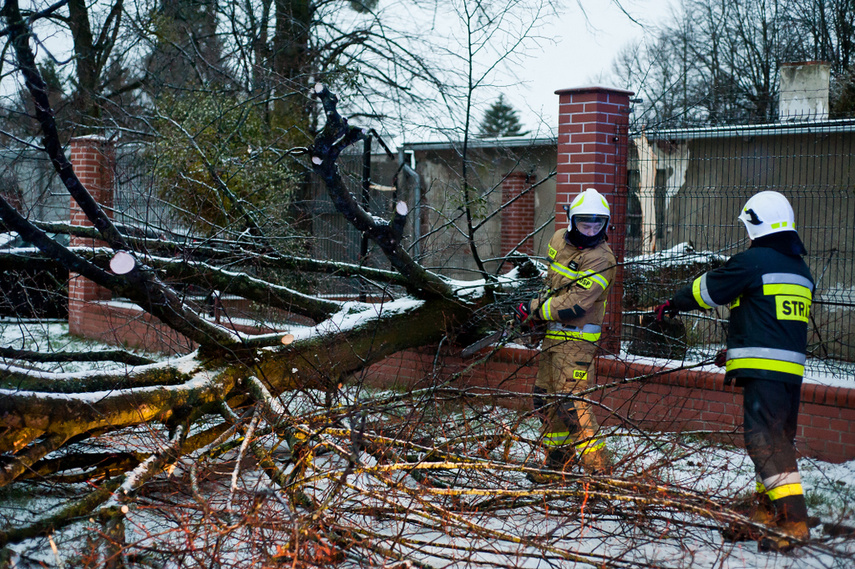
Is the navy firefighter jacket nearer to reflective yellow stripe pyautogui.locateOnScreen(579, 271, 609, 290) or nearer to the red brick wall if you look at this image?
the red brick wall

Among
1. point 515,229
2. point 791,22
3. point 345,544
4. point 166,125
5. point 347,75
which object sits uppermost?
point 791,22

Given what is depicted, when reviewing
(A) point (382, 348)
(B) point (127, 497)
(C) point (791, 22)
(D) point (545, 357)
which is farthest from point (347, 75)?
(C) point (791, 22)

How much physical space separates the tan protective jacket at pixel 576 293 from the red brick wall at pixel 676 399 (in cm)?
36

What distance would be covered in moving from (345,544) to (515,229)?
489 inches

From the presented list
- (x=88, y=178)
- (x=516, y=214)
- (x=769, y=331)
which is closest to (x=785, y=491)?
(x=769, y=331)

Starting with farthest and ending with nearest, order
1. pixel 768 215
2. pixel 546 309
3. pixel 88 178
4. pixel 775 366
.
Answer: pixel 88 178
pixel 546 309
pixel 768 215
pixel 775 366

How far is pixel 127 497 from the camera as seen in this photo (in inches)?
118

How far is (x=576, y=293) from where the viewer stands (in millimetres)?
4480

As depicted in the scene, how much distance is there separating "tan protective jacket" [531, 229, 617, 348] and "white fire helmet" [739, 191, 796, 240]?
915 mm

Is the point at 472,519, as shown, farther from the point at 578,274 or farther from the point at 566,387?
the point at 578,274

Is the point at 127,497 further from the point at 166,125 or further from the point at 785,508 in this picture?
the point at 166,125

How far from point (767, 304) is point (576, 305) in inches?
43.7

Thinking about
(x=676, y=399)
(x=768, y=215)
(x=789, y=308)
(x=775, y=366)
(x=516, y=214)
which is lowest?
(x=676, y=399)

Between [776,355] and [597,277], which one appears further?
[597,277]
